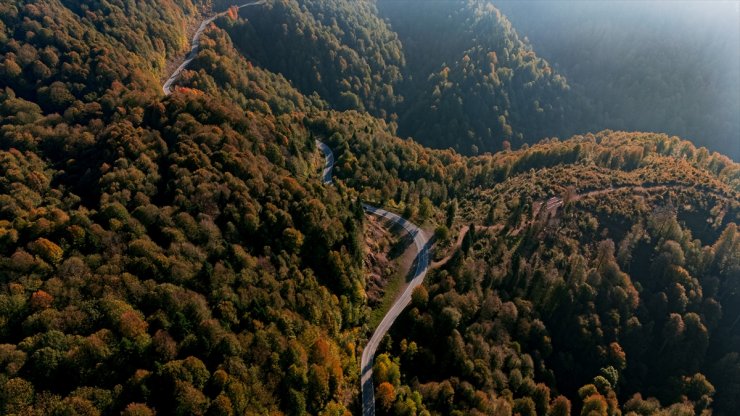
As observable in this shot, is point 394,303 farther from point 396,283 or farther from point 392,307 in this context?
point 396,283

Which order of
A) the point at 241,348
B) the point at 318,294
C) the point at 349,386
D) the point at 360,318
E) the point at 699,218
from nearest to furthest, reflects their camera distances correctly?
1. the point at 241,348
2. the point at 349,386
3. the point at 318,294
4. the point at 360,318
5. the point at 699,218

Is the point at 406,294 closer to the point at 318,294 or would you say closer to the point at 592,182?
the point at 318,294

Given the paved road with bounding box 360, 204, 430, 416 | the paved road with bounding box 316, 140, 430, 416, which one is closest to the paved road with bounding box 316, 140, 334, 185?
the paved road with bounding box 316, 140, 430, 416

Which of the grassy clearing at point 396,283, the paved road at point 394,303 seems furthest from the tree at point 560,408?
the grassy clearing at point 396,283

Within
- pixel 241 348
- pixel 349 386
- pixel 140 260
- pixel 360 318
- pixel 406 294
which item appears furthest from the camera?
pixel 406 294

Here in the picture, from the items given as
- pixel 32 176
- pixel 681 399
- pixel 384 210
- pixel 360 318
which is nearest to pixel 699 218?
pixel 681 399

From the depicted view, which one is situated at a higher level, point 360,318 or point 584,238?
point 584,238

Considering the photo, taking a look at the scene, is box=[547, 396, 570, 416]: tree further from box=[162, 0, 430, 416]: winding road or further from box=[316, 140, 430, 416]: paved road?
box=[162, 0, 430, 416]: winding road
